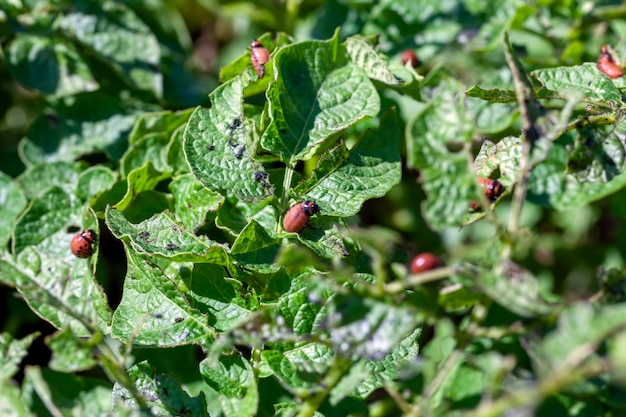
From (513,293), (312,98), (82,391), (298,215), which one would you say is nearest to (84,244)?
(82,391)

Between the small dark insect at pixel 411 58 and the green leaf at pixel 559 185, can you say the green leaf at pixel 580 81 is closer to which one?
the green leaf at pixel 559 185

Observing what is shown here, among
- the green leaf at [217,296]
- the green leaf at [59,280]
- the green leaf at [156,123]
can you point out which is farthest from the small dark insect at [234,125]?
the green leaf at [59,280]

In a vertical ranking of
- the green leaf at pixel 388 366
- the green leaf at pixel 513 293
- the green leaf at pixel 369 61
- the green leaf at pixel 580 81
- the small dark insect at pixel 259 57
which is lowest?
the green leaf at pixel 388 366

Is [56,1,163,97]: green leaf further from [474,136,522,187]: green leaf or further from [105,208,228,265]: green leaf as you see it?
[474,136,522,187]: green leaf

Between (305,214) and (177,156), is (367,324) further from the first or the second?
(177,156)

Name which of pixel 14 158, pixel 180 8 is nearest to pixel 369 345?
pixel 14 158

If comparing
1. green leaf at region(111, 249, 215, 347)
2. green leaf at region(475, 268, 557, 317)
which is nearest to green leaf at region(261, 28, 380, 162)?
green leaf at region(111, 249, 215, 347)

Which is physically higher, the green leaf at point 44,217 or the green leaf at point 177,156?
the green leaf at point 177,156
